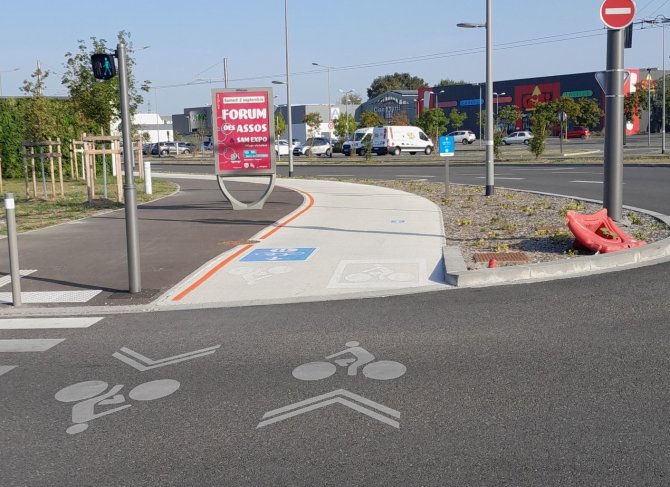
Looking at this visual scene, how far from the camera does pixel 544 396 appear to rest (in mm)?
5250

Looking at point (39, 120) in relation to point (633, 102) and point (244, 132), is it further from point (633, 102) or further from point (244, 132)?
point (633, 102)

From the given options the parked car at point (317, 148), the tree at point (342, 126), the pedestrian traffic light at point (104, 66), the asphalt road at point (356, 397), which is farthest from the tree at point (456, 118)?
the asphalt road at point (356, 397)

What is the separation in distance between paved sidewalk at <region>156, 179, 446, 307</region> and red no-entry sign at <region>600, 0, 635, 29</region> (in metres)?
4.23

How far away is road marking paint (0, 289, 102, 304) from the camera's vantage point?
888 cm

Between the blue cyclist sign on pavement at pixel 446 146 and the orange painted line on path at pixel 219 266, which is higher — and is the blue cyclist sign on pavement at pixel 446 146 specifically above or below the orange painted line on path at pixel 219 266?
above

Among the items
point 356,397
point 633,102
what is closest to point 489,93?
point 356,397

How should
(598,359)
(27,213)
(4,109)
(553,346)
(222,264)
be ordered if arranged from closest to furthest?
(598,359) < (553,346) < (222,264) < (27,213) < (4,109)

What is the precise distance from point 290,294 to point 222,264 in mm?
2315

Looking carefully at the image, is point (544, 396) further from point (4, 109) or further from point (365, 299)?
point (4, 109)

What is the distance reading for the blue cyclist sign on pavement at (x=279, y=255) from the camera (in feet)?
37.2

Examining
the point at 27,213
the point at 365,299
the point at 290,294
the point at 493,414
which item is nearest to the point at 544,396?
the point at 493,414

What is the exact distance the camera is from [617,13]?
462 inches

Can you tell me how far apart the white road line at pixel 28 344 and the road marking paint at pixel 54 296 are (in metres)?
1.62

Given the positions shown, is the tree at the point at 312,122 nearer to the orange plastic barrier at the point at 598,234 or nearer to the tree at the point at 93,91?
the tree at the point at 93,91
